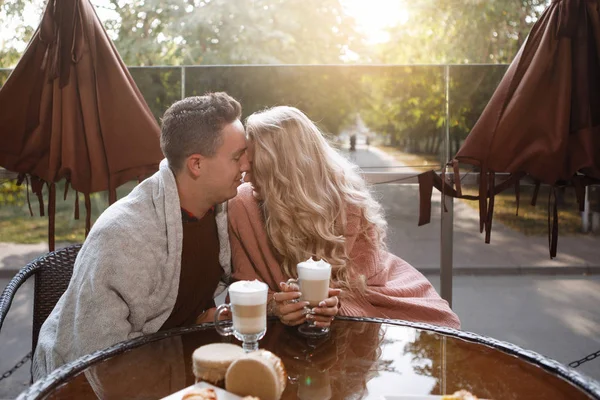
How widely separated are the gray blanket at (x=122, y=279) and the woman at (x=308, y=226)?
47 centimetres

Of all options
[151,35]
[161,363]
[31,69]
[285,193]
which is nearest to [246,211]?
[285,193]

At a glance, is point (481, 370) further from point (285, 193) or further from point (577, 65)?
point (577, 65)

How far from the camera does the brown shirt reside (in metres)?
2.36

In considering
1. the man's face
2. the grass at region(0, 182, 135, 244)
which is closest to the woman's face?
Answer: the man's face

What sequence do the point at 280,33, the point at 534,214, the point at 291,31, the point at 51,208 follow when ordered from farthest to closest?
the point at 534,214 → the point at 291,31 → the point at 280,33 → the point at 51,208

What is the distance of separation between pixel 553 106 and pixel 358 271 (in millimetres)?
1205

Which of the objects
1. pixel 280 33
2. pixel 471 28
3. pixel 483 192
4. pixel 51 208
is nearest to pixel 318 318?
pixel 483 192

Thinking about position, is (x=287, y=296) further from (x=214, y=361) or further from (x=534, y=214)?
(x=534, y=214)

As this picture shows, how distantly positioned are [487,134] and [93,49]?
1.84 meters

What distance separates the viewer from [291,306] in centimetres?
192

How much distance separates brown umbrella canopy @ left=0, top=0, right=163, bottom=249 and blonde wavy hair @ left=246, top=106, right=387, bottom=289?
610 mm

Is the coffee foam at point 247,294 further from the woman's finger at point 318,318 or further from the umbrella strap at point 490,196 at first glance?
the umbrella strap at point 490,196

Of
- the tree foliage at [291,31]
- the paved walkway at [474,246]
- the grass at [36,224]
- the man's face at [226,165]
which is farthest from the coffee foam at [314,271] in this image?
the tree foliage at [291,31]

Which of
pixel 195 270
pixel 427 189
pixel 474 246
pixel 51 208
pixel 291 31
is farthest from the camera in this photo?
pixel 291 31
